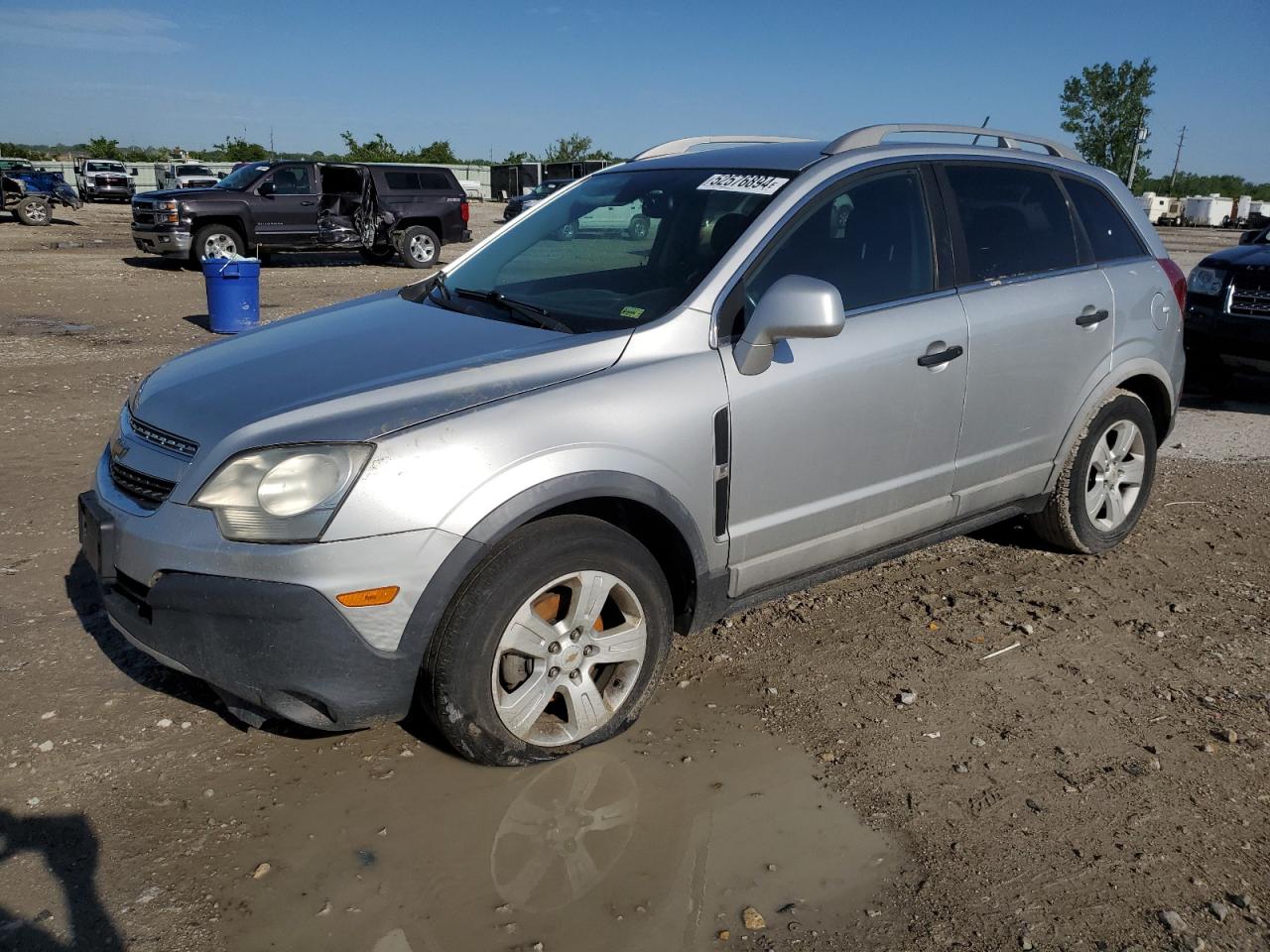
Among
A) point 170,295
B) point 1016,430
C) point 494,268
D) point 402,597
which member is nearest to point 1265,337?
point 1016,430

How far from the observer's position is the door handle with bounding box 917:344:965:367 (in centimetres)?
367

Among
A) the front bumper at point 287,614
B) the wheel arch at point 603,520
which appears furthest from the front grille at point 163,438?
the wheel arch at point 603,520

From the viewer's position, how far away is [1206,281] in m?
8.29

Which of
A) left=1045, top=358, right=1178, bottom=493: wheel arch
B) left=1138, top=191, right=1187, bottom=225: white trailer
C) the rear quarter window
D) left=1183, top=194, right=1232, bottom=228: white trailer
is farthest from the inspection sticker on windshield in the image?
left=1183, top=194, right=1232, bottom=228: white trailer

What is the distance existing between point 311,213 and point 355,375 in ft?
54.5

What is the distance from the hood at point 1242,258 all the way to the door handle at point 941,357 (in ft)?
18.6

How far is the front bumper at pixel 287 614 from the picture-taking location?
101 inches

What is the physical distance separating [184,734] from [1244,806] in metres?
3.19

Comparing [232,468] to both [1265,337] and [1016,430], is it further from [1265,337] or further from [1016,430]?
[1265,337]

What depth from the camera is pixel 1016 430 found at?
415 centimetres

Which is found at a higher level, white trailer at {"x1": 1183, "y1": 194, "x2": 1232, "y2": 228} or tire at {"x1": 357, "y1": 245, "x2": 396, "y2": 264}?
white trailer at {"x1": 1183, "y1": 194, "x2": 1232, "y2": 228}

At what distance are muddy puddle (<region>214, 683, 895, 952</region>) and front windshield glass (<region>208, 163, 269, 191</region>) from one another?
54.7ft

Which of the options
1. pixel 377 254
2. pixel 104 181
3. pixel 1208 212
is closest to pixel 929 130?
pixel 377 254

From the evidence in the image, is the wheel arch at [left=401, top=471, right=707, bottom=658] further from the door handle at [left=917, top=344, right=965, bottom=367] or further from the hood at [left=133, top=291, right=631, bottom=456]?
the door handle at [left=917, top=344, right=965, bottom=367]
